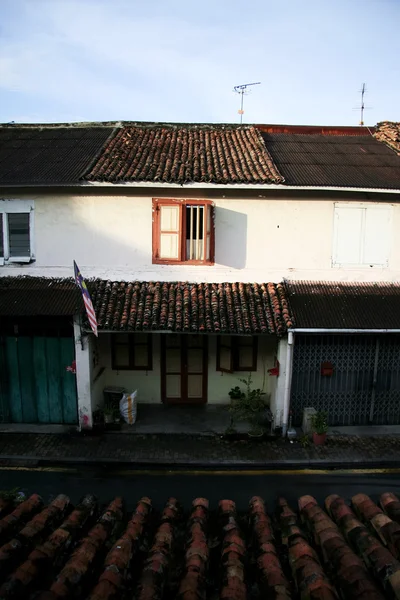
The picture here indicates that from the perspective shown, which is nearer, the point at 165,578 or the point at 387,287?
the point at 165,578

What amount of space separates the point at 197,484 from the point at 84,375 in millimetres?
4049

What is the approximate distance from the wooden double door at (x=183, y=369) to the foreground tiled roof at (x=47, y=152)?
5.48 m

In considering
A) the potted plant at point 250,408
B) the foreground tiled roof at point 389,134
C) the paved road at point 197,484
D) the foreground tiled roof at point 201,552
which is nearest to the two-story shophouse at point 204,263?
the potted plant at point 250,408

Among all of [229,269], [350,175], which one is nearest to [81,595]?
[229,269]

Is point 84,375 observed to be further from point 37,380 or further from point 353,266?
point 353,266

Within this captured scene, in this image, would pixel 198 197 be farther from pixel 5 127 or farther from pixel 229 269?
pixel 5 127

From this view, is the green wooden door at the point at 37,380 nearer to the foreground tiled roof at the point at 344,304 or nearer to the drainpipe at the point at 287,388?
the drainpipe at the point at 287,388

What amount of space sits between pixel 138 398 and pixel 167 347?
186 centimetres

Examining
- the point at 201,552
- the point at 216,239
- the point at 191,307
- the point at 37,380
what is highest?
the point at 216,239

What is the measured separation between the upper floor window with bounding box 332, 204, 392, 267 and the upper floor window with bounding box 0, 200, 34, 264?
834 centimetres

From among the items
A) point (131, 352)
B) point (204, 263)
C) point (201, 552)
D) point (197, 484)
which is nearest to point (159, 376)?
point (131, 352)

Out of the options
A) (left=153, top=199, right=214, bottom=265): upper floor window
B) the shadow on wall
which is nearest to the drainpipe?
the shadow on wall

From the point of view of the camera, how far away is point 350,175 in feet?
39.6

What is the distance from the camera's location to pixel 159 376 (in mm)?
13312
